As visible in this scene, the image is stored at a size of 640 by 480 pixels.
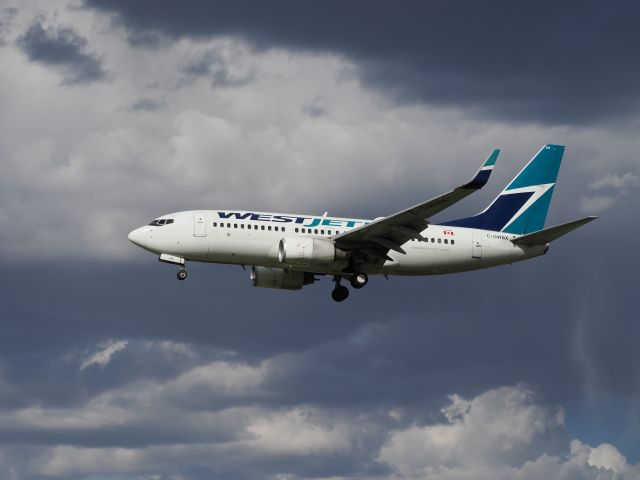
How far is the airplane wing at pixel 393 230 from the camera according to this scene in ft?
270

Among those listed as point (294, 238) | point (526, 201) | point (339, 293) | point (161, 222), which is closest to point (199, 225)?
point (161, 222)

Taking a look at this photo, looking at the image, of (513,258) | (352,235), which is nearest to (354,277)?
(352,235)

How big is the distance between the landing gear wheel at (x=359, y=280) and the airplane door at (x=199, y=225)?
37.4 ft

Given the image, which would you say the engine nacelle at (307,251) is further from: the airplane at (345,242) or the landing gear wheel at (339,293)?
the landing gear wheel at (339,293)

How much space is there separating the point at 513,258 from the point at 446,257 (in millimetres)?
5202

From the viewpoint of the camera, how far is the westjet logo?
3476 inches

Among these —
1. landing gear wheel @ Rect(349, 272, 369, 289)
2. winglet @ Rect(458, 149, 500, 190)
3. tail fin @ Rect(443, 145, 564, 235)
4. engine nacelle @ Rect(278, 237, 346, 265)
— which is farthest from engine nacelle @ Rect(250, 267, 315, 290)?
winglet @ Rect(458, 149, 500, 190)

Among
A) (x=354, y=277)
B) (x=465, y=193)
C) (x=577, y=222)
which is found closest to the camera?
(x=465, y=193)

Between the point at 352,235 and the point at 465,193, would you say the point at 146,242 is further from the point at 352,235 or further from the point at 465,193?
the point at 465,193

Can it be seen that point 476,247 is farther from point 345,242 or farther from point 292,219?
point 292,219

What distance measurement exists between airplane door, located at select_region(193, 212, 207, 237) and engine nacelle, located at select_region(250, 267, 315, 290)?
857 cm

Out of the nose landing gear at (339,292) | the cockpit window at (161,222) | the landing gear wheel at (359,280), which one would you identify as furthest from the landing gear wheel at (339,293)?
the cockpit window at (161,222)

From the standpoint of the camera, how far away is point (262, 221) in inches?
3482

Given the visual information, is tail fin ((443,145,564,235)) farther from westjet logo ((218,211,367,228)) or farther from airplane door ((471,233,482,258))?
westjet logo ((218,211,367,228))
